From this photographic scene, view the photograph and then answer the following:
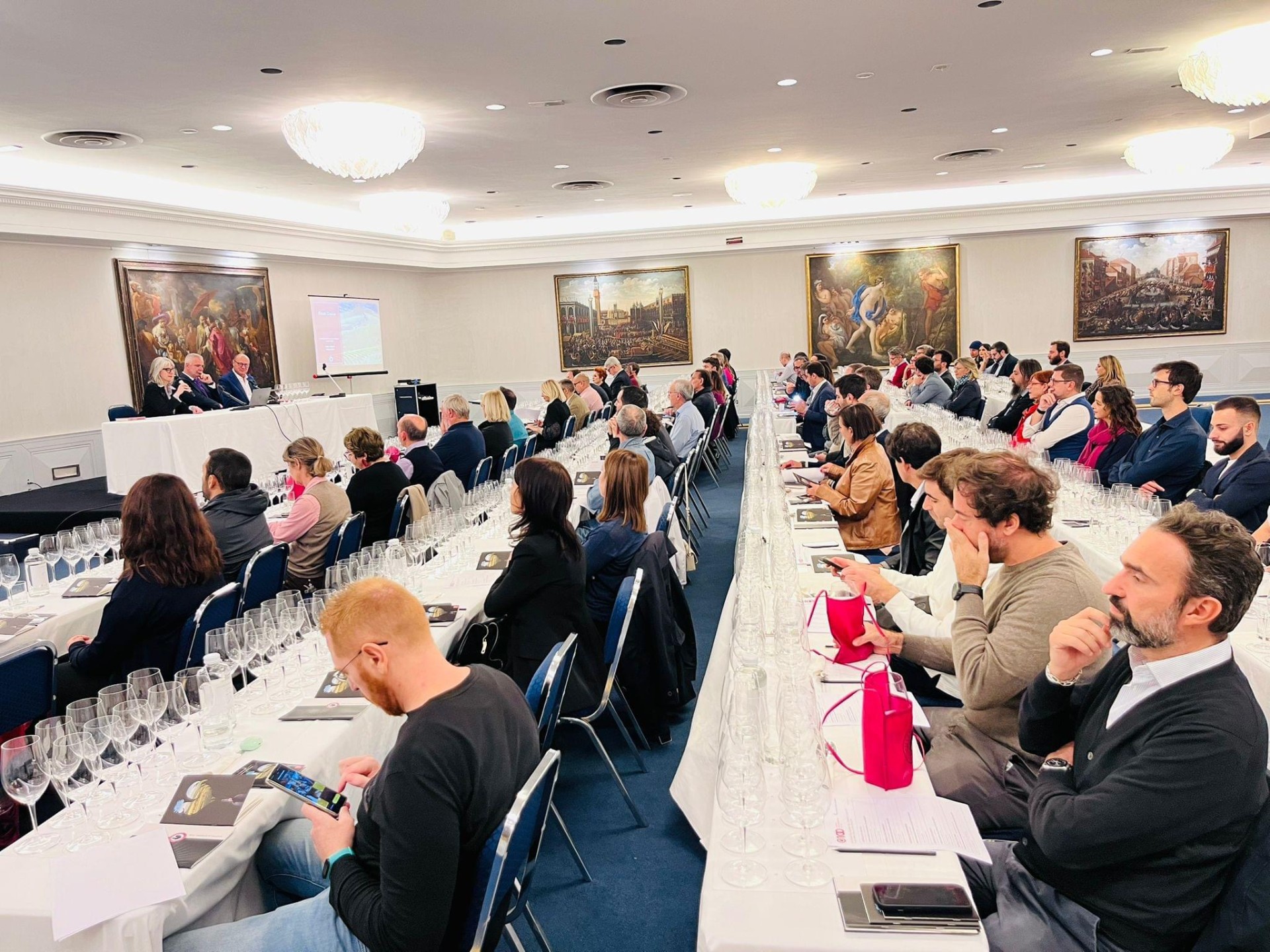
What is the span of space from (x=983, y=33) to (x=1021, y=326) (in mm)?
11798

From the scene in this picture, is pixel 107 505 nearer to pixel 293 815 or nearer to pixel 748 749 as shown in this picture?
pixel 293 815

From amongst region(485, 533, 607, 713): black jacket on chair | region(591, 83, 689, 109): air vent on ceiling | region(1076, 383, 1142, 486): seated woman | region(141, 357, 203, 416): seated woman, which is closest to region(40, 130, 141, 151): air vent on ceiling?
region(141, 357, 203, 416): seated woman

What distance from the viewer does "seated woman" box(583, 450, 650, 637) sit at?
13.6ft

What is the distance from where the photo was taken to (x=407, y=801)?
5.82 ft

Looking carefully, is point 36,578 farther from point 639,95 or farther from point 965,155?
point 965,155

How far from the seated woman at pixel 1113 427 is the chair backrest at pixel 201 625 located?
19.3ft

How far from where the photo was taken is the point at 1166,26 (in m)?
6.39

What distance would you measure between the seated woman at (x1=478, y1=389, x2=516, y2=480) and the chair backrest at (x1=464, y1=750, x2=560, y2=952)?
6928 millimetres

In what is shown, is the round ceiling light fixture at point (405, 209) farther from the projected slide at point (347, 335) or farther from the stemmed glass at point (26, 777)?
the stemmed glass at point (26, 777)

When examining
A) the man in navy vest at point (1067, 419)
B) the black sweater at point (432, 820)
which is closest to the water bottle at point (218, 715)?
the black sweater at point (432, 820)

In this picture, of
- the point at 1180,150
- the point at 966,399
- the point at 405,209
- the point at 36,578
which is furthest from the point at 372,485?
the point at 1180,150

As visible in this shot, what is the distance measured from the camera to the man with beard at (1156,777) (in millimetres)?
1696

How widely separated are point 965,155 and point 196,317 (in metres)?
10.4

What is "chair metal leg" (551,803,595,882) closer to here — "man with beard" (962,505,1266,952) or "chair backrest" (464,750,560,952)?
"chair backrest" (464,750,560,952)
